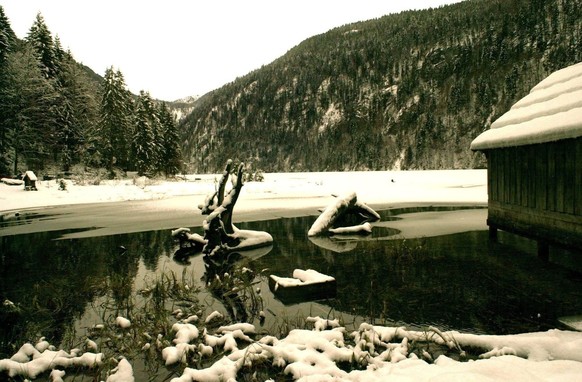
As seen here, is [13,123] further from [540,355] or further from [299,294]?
[540,355]

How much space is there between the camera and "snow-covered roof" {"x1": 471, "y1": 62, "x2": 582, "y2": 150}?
6727 mm

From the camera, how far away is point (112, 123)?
4450 centimetres

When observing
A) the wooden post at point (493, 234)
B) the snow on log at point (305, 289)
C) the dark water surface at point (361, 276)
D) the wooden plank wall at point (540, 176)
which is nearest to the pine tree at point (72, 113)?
the dark water surface at point (361, 276)

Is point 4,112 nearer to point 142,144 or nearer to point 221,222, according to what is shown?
point 142,144

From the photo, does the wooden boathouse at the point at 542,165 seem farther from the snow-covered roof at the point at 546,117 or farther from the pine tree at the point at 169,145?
the pine tree at the point at 169,145

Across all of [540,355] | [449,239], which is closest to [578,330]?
[540,355]

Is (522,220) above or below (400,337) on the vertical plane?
above

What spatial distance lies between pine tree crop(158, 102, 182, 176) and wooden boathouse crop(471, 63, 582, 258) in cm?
4861

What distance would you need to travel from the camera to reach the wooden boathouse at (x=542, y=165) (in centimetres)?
681

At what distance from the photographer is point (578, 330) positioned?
4660 mm

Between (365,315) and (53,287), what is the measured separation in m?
6.07

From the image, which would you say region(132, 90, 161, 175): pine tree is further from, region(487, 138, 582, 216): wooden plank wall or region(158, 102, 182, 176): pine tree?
region(487, 138, 582, 216): wooden plank wall

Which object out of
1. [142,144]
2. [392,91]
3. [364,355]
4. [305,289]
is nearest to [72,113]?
[142,144]

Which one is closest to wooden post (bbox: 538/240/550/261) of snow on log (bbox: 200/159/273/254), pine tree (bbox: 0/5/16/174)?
snow on log (bbox: 200/159/273/254)
